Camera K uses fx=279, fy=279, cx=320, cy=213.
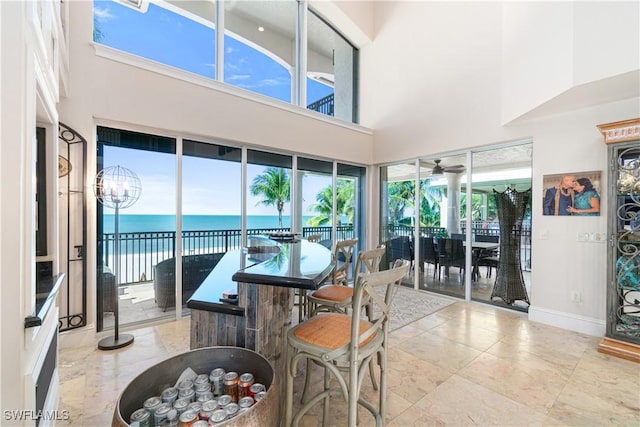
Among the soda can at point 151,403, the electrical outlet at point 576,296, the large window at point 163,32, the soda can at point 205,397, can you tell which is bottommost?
the electrical outlet at point 576,296

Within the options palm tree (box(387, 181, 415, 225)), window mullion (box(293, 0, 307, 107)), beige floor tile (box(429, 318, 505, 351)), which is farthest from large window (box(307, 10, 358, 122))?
beige floor tile (box(429, 318, 505, 351))

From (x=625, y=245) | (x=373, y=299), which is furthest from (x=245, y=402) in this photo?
(x=625, y=245)

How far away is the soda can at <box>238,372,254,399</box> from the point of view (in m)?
1.35

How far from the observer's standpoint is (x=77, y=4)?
2.81 m

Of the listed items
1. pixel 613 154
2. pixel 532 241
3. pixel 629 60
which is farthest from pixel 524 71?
pixel 532 241

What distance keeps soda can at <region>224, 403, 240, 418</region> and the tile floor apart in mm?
739

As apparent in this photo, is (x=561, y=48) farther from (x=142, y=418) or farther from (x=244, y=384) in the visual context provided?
(x=142, y=418)

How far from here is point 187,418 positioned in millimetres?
1151

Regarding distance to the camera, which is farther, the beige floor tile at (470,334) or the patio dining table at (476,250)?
the patio dining table at (476,250)

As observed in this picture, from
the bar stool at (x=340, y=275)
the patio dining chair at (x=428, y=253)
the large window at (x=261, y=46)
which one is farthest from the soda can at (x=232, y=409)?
the patio dining chair at (x=428, y=253)

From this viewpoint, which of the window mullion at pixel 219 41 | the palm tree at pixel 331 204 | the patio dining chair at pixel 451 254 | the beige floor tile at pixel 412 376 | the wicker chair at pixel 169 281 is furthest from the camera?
the palm tree at pixel 331 204

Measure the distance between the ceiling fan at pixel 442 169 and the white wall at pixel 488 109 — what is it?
27 cm

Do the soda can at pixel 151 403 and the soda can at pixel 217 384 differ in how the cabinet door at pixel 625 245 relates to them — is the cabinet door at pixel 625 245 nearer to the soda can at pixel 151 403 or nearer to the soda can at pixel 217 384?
the soda can at pixel 217 384

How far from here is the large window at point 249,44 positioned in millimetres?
3350
